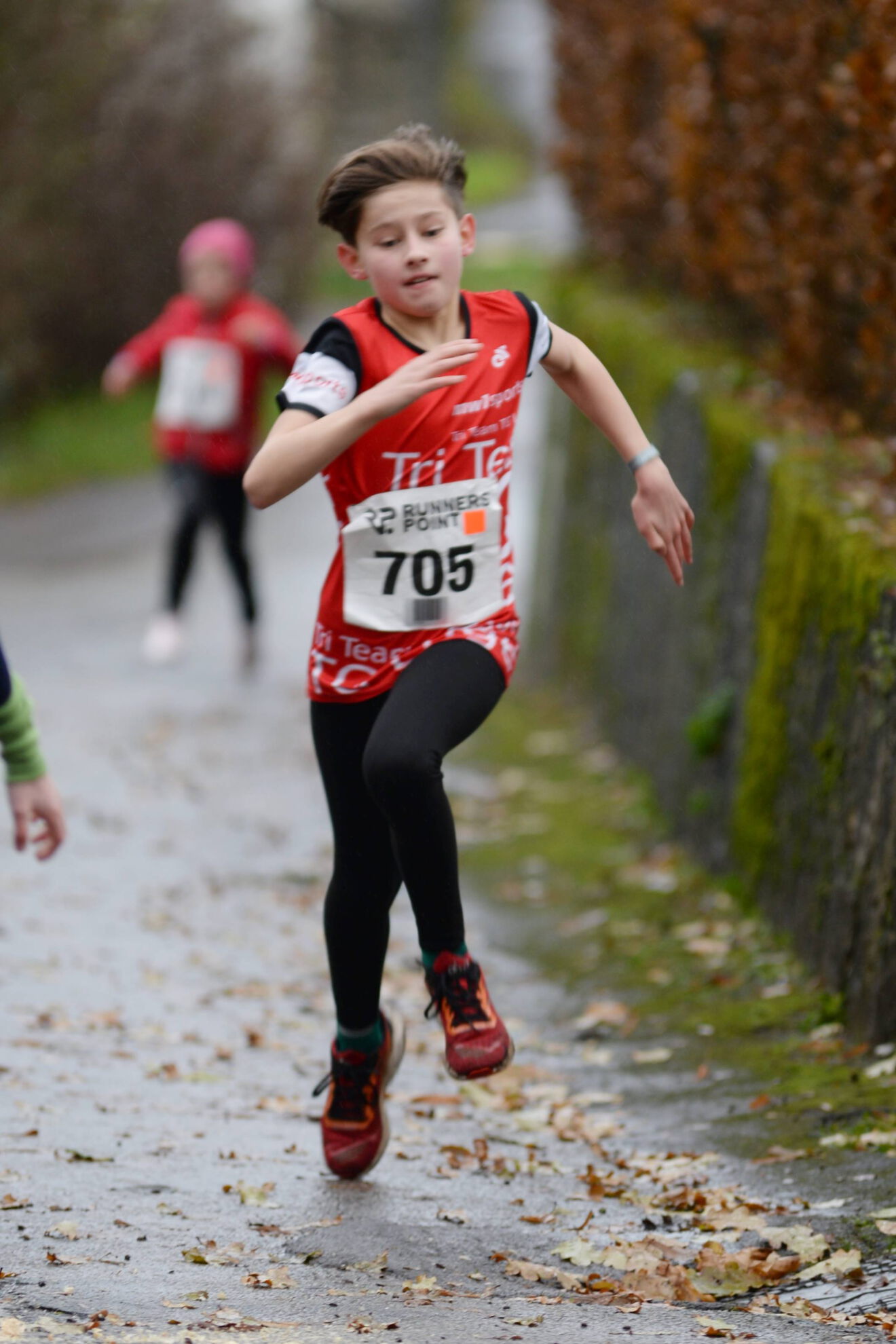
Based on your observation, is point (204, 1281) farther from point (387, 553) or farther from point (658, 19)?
point (658, 19)

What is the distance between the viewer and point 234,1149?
14.2ft

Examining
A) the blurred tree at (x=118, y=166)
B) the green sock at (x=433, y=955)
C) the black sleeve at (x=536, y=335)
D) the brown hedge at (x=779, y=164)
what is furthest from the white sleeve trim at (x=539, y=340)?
the blurred tree at (x=118, y=166)

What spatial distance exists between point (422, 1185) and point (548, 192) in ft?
109

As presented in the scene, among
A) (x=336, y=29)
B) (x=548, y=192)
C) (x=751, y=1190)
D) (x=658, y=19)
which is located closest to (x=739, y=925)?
(x=751, y=1190)

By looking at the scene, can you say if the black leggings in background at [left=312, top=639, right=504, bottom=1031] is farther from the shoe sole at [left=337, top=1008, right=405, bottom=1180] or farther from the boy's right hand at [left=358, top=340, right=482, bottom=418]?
the boy's right hand at [left=358, top=340, right=482, bottom=418]

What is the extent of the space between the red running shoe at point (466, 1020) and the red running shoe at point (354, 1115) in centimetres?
36

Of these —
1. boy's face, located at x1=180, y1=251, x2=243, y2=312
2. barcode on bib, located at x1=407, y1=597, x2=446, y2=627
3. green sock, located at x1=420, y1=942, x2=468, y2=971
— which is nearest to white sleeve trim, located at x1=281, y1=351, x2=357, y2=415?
barcode on bib, located at x1=407, y1=597, x2=446, y2=627

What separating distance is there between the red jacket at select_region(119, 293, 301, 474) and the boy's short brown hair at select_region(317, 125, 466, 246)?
229 inches

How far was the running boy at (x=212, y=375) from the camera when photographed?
949cm

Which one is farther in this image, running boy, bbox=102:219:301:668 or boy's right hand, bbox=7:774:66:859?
running boy, bbox=102:219:301:668

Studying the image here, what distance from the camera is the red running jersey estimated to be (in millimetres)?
3686

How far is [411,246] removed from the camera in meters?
3.65

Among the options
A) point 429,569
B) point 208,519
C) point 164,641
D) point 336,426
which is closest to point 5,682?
point 336,426

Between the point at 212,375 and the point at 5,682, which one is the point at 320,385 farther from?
the point at 212,375
